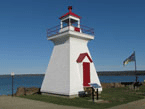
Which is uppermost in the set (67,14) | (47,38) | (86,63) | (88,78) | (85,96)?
(67,14)

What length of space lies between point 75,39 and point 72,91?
567 cm

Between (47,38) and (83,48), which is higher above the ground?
(47,38)

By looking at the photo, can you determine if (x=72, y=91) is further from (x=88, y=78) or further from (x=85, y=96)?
(x=88, y=78)

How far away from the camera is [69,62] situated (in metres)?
15.7

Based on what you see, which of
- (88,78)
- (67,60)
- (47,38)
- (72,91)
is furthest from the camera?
(47,38)

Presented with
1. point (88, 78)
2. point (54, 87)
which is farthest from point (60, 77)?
point (88, 78)

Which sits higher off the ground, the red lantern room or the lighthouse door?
the red lantern room

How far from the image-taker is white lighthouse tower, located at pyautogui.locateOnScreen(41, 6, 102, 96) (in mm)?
15625

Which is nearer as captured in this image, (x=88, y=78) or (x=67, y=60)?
(x=67, y=60)

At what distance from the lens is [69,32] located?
1566cm

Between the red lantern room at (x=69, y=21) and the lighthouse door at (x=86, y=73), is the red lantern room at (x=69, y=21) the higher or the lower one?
the higher one

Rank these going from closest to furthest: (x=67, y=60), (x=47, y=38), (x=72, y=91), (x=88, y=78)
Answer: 1. (x=72, y=91)
2. (x=67, y=60)
3. (x=88, y=78)
4. (x=47, y=38)

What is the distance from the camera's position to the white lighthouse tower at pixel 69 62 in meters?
15.6

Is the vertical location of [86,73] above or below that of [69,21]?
below
